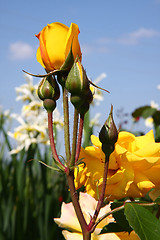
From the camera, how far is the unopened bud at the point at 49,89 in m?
0.40

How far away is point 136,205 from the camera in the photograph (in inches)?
13.8

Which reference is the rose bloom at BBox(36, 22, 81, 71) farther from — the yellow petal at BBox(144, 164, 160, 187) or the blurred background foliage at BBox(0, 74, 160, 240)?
the blurred background foliage at BBox(0, 74, 160, 240)

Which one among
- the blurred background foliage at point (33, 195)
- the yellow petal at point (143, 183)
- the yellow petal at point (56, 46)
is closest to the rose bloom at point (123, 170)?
the yellow petal at point (143, 183)

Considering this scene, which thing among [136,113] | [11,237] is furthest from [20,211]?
[136,113]

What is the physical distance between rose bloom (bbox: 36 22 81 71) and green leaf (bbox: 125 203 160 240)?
19 centimetres

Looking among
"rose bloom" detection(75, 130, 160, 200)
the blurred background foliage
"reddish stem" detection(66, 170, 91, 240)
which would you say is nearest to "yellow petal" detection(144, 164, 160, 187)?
"rose bloom" detection(75, 130, 160, 200)

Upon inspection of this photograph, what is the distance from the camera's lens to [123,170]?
404mm

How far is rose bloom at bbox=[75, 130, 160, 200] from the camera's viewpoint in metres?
0.40

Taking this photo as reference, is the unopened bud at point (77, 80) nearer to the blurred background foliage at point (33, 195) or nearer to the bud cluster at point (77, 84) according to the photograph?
the bud cluster at point (77, 84)

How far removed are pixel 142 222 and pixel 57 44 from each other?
0.23 m

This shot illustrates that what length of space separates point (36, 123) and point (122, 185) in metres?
1.92

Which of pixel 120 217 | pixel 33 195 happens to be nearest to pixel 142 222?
pixel 120 217

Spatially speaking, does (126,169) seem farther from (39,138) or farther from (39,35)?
(39,138)

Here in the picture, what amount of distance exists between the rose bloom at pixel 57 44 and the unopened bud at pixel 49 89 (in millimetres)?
17
